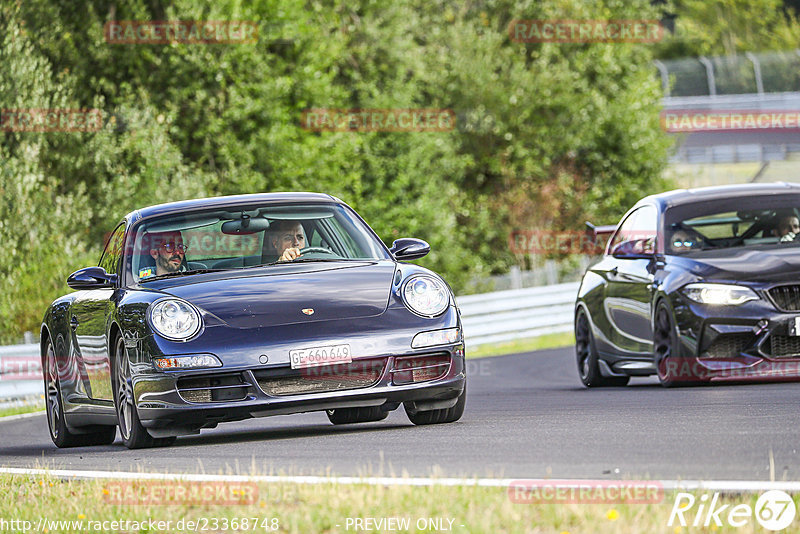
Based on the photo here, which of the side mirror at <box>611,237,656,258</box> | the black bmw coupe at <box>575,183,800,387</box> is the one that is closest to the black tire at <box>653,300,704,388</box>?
the black bmw coupe at <box>575,183,800,387</box>

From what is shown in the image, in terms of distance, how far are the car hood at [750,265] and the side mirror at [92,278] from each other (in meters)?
4.11

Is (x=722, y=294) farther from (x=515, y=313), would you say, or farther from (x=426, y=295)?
(x=515, y=313)

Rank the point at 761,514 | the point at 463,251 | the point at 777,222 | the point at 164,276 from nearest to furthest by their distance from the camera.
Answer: the point at 761,514 → the point at 164,276 → the point at 777,222 → the point at 463,251

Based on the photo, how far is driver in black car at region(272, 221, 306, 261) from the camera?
9.16 m

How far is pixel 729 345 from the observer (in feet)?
34.0

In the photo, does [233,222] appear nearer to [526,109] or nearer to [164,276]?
[164,276]

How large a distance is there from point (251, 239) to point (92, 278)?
1017 mm

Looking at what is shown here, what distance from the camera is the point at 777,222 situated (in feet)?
37.9

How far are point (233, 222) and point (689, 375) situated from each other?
3.60m

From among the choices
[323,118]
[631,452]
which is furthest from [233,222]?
[323,118]

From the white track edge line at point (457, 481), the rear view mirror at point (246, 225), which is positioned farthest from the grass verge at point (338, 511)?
the rear view mirror at point (246, 225)

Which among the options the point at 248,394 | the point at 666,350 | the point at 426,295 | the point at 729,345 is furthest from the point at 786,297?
the point at 248,394

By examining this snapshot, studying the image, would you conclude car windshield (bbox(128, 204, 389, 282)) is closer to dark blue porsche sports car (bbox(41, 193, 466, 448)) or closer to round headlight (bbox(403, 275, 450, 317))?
dark blue porsche sports car (bbox(41, 193, 466, 448))

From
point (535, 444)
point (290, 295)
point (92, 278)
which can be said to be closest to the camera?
point (535, 444)
